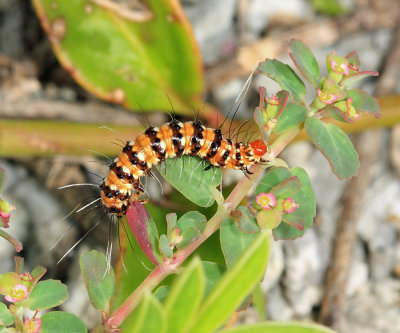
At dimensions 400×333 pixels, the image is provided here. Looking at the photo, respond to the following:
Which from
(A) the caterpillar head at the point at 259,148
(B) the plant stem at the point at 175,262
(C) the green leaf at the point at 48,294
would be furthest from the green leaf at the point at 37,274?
(A) the caterpillar head at the point at 259,148

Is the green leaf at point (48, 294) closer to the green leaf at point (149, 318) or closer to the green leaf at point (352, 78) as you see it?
the green leaf at point (149, 318)

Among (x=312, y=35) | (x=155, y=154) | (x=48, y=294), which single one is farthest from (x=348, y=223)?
(x=48, y=294)

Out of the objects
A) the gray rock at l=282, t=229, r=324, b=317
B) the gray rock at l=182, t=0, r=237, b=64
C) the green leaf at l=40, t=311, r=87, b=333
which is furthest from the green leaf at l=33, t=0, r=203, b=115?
the green leaf at l=40, t=311, r=87, b=333

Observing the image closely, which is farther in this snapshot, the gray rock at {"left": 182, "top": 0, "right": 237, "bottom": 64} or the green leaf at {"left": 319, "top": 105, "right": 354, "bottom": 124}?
the gray rock at {"left": 182, "top": 0, "right": 237, "bottom": 64}

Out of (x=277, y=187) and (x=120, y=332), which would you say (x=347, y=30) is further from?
(x=120, y=332)

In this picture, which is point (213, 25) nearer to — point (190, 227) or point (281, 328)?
point (190, 227)

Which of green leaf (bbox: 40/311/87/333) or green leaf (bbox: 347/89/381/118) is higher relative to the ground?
green leaf (bbox: 347/89/381/118)

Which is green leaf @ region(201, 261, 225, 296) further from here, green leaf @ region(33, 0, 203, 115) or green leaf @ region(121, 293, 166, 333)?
green leaf @ region(33, 0, 203, 115)
